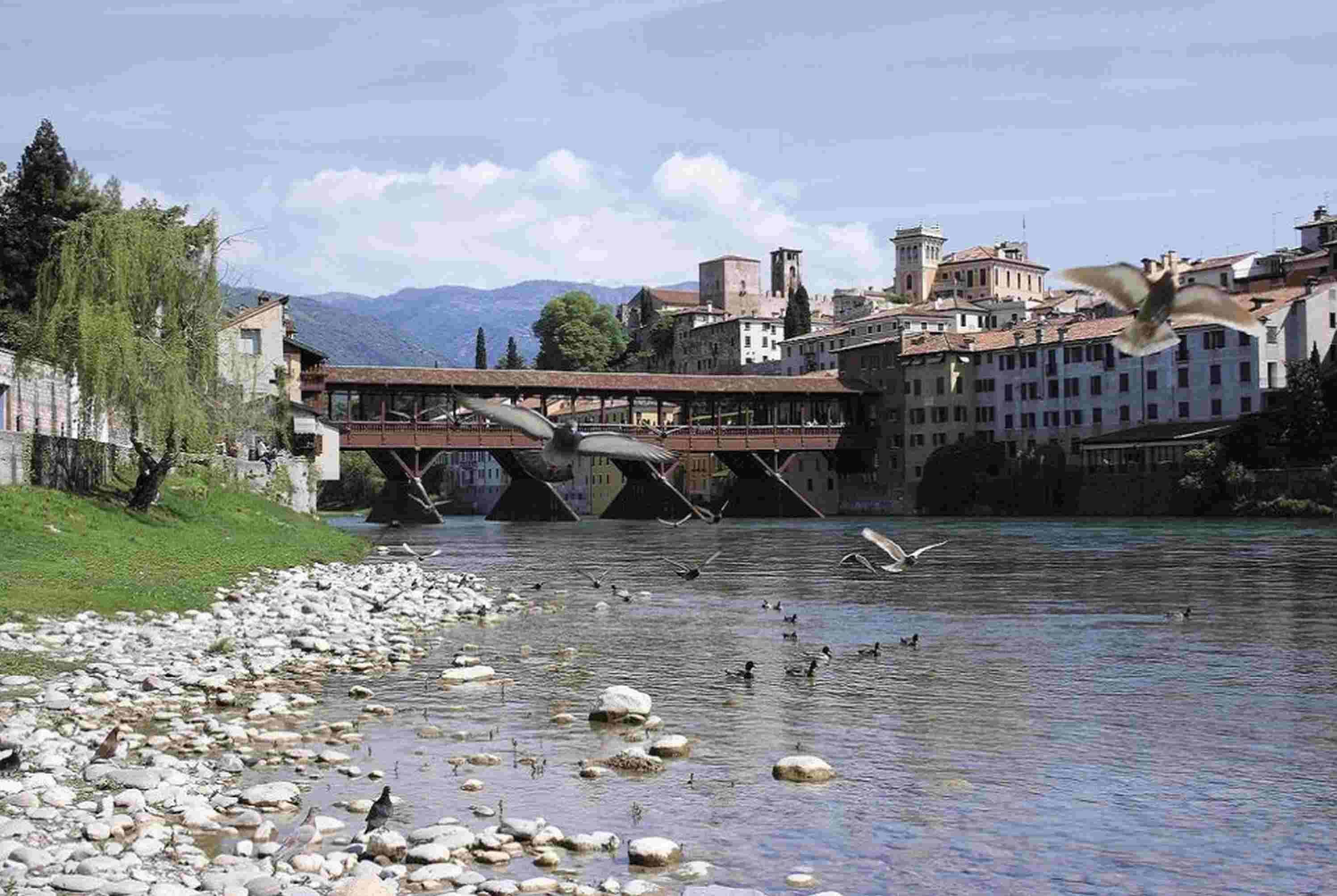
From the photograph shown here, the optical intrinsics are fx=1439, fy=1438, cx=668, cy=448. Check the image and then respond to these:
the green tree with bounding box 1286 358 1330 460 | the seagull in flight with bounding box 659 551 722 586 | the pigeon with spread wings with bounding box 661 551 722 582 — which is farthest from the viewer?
the green tree with bounding box 1286 358 1330 460

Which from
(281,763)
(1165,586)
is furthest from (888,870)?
(1165,586)

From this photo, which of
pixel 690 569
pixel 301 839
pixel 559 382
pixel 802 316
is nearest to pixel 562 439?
pixel 301 839

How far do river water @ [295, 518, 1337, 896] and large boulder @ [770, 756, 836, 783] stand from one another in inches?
7.9

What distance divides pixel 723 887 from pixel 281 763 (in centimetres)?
494

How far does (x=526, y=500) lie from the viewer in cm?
9900

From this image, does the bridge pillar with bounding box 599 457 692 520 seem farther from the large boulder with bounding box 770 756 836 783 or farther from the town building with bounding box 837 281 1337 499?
the large boulder with bounding box 770 756 836 783

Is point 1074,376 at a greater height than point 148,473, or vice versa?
point 1074,376

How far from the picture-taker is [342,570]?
114 ft

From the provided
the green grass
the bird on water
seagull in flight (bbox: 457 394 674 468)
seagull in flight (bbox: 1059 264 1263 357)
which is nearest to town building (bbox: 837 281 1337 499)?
the green grass

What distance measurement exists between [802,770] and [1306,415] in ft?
233

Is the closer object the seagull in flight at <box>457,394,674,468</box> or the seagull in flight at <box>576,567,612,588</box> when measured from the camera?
the seagull in flight at <box>457,394,674,468</box>

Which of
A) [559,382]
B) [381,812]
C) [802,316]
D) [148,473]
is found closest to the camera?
[381,812]

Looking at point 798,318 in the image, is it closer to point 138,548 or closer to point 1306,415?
point 1306,415

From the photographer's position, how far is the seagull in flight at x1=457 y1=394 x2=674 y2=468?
1235 centimetres
